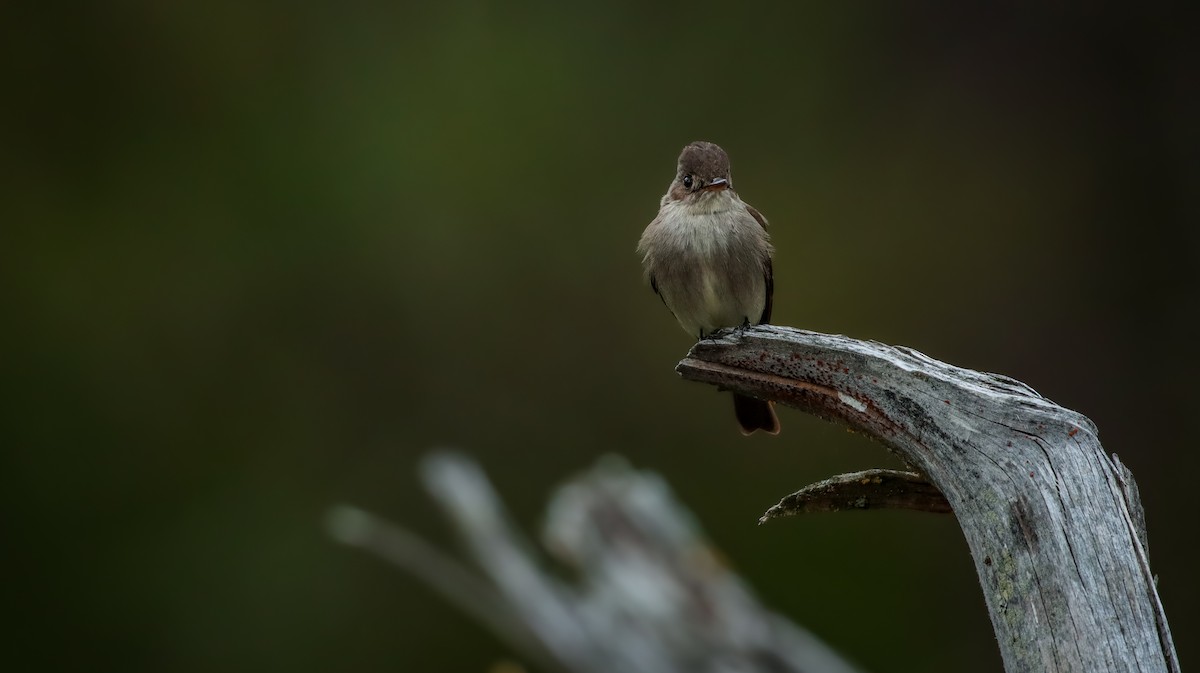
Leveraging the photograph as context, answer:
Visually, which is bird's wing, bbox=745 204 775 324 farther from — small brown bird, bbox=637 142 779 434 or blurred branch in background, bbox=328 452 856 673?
blurred branch in background, bbox=328 452 856 673

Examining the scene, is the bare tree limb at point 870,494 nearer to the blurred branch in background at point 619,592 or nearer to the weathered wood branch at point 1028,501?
the weathered wood branch at point 1028,501

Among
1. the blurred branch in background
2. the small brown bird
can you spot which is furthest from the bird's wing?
the blurred branch in background

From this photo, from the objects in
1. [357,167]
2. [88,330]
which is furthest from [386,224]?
[88,330]

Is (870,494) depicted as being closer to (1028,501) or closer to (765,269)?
(1028,501)

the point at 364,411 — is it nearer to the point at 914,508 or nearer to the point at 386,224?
the point at 386,224

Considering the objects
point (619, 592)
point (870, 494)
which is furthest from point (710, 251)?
point (870, 494)
